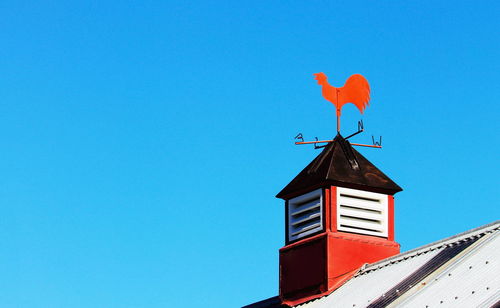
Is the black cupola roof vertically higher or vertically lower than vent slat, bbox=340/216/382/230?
higher

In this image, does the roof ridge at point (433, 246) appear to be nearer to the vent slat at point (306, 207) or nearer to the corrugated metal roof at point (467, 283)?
the corrugated metal roof at point (467, 283)

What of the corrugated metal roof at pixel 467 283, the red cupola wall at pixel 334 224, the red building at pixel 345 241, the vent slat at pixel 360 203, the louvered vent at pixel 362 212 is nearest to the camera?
the corrugated metal roof at pixel 467 283

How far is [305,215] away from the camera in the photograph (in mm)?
39812

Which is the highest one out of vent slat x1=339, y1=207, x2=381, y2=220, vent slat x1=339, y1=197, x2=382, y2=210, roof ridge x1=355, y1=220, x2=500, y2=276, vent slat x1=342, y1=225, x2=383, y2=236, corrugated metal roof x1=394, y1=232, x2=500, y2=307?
vent slat x1=339, y1=197, x2=382, y2=210

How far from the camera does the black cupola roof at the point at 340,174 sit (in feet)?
128

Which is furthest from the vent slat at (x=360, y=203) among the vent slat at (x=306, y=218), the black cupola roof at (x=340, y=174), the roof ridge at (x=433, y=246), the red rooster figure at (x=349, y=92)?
the red rooster figure at (x=349, y=92)

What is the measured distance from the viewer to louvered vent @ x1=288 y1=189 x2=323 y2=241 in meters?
39.0

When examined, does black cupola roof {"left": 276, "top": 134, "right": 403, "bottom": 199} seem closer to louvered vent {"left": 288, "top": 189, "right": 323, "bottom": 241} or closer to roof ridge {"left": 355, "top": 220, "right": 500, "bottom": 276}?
louvered vent {"left": 288, "top": 189, "right": 323, "bottom": 241}

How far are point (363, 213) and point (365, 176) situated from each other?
1.23 metres

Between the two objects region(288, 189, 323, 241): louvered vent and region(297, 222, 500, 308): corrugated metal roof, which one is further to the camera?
region(288, 189, 323, 241): louvered vent

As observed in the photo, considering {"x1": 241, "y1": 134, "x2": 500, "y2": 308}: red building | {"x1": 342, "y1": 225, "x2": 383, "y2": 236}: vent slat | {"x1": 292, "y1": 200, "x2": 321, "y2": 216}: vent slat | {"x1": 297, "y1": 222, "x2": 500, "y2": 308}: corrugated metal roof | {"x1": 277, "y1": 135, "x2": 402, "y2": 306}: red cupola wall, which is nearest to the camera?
{"x1": 297, "y1": 222, "x2": 500, "y2": 308}: corrugated metal roof

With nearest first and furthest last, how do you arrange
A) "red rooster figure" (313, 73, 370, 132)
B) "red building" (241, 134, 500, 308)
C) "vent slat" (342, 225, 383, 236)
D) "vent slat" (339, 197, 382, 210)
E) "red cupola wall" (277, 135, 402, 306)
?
"red building" (241, 134, 500, 308), "red cupola wall" (277, 135, 402, 306), "vent slat" (342, 225, 383, 236), "vent slat" (339, 197, 382, 210), "red rooster figure" (313, 73, 370, 132)

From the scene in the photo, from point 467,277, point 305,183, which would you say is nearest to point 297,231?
point 305,183

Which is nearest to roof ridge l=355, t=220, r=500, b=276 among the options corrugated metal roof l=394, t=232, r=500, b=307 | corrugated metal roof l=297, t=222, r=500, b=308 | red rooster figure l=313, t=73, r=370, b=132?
corrugated metal roof l=297, t=222, r=500, b=308
